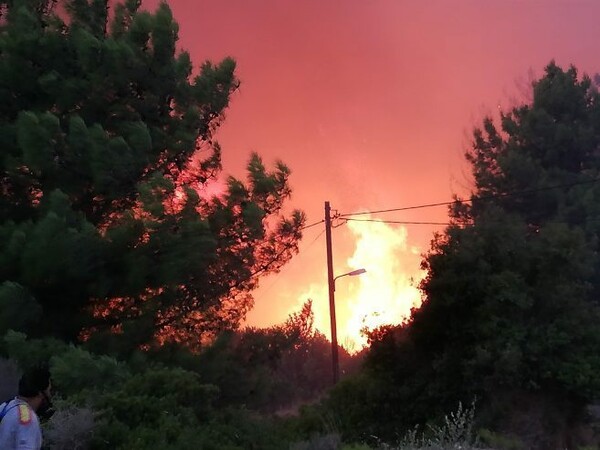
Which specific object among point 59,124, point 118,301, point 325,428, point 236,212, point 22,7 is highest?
point 22,7

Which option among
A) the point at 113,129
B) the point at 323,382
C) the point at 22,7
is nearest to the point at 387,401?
the point at 113,129

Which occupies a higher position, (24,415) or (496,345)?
(496,345)

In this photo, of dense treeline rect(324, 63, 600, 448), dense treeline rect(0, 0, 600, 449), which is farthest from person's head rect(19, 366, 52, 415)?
dense treeline rect(324, 63, 600, 448)

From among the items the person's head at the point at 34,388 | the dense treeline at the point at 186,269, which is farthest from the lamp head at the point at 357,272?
the person's head at the point at 34,388

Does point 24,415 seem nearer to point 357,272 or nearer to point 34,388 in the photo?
point 34,388

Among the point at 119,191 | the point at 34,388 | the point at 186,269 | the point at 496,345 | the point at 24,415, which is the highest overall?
the point at 119,191

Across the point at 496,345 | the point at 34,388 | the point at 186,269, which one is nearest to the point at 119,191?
the point at 186,269

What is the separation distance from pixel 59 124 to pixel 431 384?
1021 cm

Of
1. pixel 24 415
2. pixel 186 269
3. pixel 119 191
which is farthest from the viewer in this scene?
pixel 119 191

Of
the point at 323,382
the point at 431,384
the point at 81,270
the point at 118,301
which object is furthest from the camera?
the point at 323,382

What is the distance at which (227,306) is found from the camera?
1759 centimetres

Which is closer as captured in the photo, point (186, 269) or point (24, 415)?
point (24, 415)

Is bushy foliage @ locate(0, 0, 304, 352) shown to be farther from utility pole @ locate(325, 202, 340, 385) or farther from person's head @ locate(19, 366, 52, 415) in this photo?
utility pole @ locate(325, 202, 340, 385)

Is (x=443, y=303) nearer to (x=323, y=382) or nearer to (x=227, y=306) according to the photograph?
(x=227, y=306)
